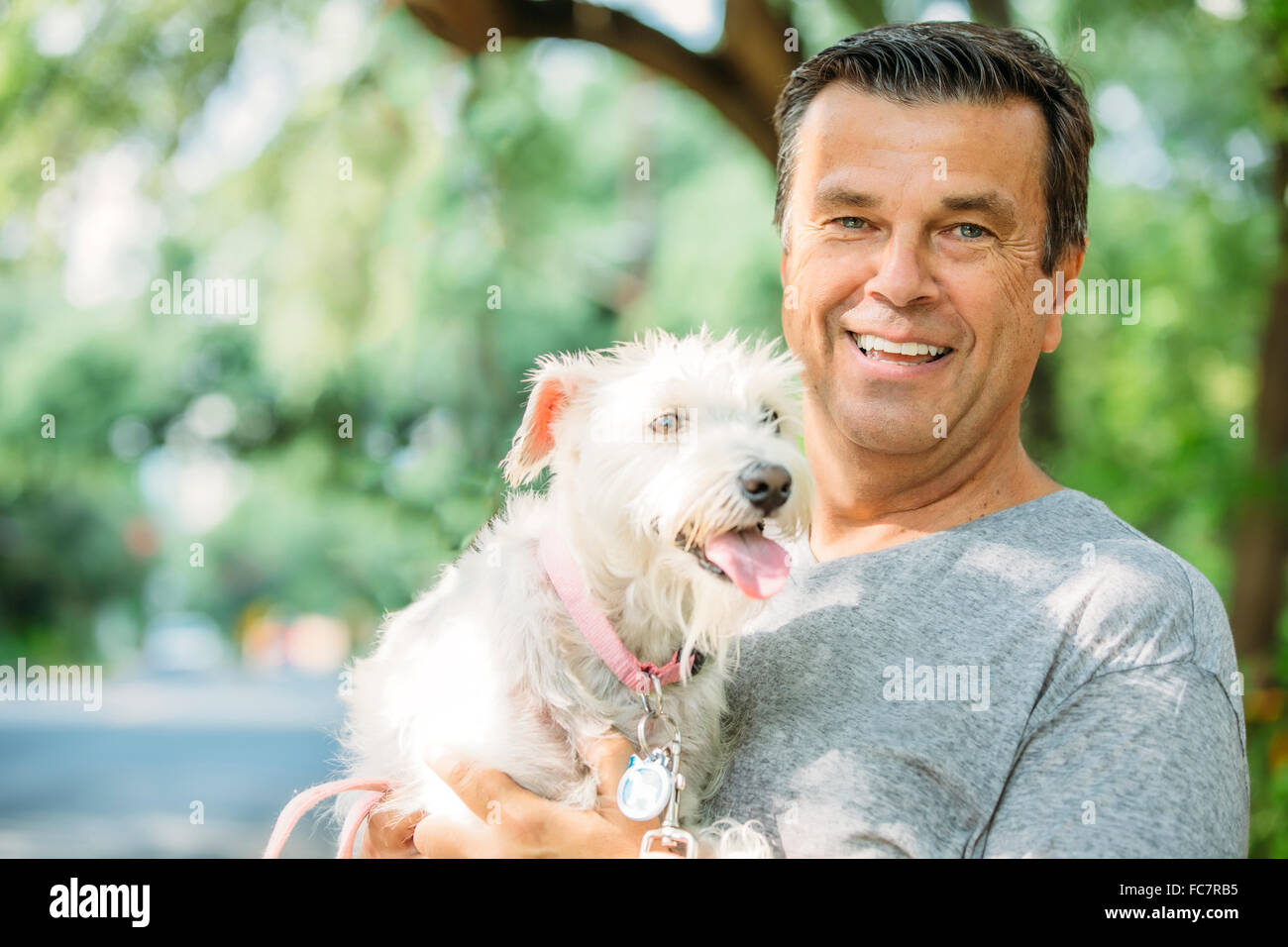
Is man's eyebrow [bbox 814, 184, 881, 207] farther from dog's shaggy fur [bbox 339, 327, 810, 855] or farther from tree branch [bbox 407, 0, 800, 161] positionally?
tree branch [bbox 407, 0, 800, 161]

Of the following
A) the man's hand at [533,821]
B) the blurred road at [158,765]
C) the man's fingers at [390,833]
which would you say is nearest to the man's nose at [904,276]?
the man's hand at [533,821]

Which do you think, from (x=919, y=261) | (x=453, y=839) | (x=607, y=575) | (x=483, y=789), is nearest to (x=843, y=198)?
(x=919, y=261)

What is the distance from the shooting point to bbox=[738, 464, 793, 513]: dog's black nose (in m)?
2.36

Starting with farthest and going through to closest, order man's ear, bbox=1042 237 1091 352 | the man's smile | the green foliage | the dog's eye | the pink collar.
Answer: the green foliage, man's ear, bbox=1042 237 1091 352, the man's smile, the dog's eye, the pink collar

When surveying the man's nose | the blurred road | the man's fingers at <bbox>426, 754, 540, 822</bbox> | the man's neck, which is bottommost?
the blurred road

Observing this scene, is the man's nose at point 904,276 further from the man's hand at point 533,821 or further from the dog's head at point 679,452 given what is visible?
the man's hand at point 533,821

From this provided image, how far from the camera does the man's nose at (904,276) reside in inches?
109

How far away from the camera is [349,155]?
7.57 m

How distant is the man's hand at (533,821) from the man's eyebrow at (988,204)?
1534 millimetres

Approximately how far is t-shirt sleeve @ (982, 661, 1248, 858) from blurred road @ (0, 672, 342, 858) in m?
7.39

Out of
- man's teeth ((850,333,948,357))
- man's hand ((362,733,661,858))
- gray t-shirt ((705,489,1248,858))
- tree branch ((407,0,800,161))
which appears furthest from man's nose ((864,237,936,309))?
tree branch ((407,0,800,161))

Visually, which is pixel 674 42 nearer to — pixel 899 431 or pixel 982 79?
pixel 982 79
